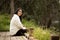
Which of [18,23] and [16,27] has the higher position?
[18,23]

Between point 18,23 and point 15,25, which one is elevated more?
point 18,23

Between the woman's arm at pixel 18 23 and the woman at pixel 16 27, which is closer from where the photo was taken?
the woman's arm at pixel 18 23

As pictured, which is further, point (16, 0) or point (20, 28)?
point (16, 0)

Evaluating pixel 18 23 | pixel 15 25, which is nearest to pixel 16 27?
pixel 15 25

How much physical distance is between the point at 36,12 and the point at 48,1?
5.11ft

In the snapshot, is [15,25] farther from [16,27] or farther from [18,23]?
[18,23]

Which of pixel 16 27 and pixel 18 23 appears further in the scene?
pixel 16 27

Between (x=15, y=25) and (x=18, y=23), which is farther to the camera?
(x=15, y=25)

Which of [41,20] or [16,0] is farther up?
[16,0]

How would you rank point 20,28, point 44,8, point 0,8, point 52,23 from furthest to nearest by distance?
1. point 0,8
2. point 52,23
3. point 44,8
4. point 20,28

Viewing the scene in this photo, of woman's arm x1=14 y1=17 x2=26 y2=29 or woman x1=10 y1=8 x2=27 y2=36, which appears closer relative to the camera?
woman's arm x1=14 y1=17 x2=26 y2=29

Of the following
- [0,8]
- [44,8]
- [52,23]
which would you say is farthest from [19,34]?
[0,8]

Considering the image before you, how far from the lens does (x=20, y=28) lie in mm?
10445

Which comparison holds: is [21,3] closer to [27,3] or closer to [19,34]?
[27,3]
